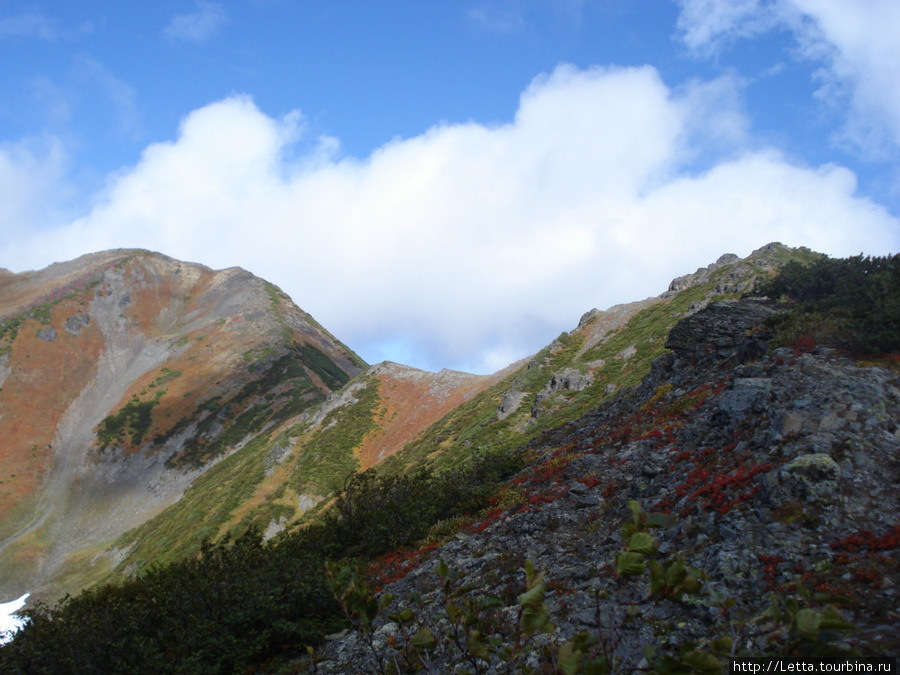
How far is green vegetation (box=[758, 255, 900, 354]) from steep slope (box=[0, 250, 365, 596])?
84.4 meters

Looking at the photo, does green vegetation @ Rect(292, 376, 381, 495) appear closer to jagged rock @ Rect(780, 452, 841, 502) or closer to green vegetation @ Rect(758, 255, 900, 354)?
green vegetation @ Rect(758, 255, 900, 354)

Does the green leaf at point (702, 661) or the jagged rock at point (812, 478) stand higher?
the green leaf at point (702, 661)

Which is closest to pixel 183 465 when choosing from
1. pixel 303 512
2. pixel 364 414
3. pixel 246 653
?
pixel 364 414

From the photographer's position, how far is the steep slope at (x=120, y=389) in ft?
260

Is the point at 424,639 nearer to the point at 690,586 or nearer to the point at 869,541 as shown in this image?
the point at 690,586

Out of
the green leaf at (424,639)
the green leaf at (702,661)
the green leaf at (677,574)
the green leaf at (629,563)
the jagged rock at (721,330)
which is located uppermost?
the jagged rock at (721,330)

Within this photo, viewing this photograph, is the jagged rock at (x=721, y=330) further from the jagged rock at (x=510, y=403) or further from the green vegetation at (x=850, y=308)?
the jagged rock at (x=510, y=403)

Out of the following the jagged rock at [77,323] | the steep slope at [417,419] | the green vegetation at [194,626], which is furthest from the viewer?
the jagged rock at [77,323]

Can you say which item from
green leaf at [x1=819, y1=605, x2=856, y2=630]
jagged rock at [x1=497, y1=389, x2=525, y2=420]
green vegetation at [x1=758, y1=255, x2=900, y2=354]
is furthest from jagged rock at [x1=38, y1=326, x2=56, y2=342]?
green leaf at [x1=819, y1=605, x2=856, y2=630]

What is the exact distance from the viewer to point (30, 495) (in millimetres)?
83688

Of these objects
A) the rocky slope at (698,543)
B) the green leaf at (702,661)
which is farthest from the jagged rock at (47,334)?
the green leaf at (702,661)

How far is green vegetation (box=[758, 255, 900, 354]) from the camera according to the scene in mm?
15586

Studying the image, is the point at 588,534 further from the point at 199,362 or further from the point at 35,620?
the point at 199,362

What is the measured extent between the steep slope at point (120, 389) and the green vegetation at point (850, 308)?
8436 cm
